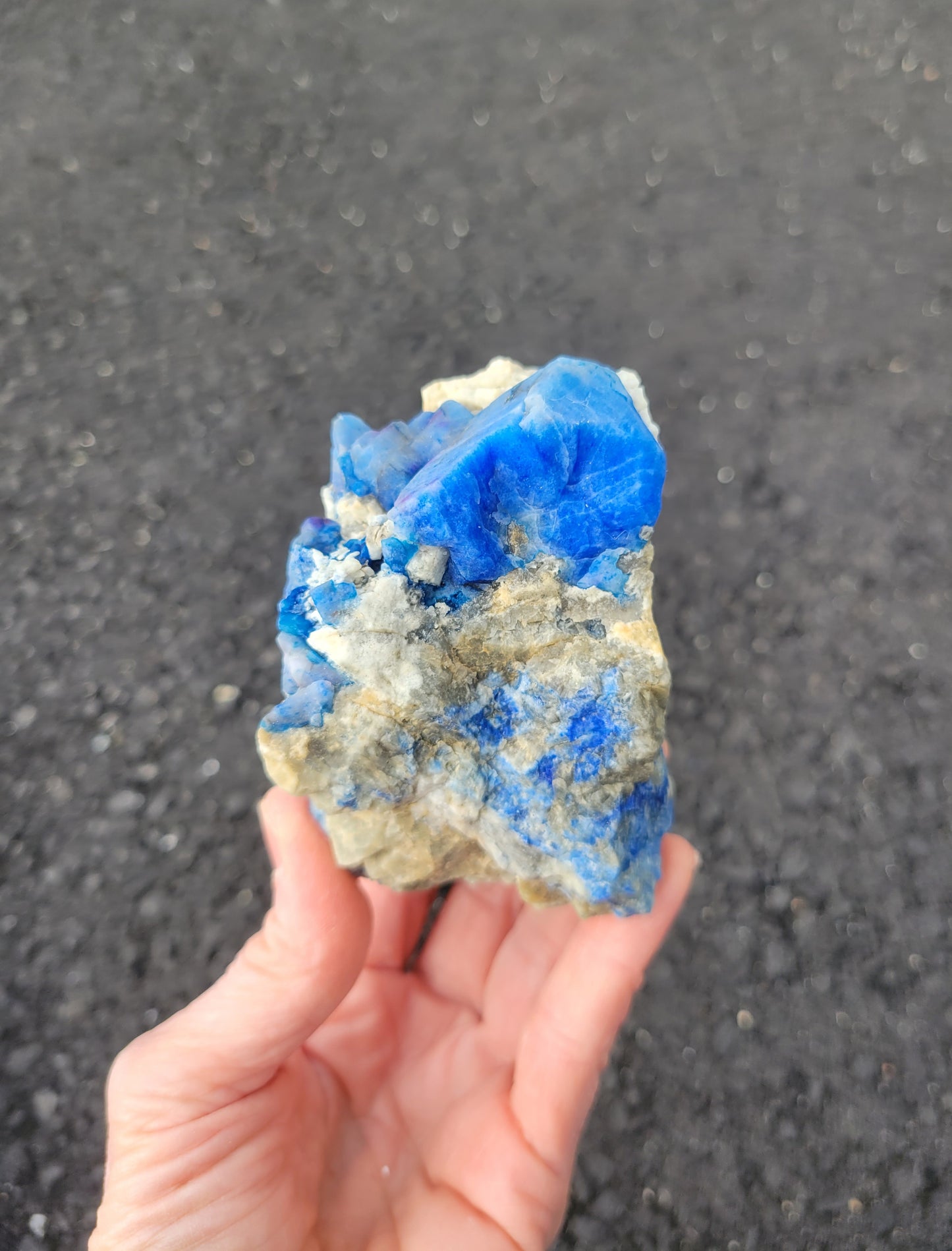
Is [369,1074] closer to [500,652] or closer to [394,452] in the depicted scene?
[500,652]

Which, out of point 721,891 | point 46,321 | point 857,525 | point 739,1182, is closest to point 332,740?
point 721,891

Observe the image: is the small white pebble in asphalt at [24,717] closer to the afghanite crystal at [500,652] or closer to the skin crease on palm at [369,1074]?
the skin crease on palm at [369,1074]

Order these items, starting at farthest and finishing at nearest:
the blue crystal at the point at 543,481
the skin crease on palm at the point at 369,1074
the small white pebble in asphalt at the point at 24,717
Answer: the small white pebble in asphalt at the point at 24,717 → the skin crease on palm at the point at 369,1074 → the blue crystal at the point at 543,481

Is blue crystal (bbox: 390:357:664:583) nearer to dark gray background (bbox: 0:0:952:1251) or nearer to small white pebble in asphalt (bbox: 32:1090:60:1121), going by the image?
dark gray background (bbox: 0:0:952:1251)

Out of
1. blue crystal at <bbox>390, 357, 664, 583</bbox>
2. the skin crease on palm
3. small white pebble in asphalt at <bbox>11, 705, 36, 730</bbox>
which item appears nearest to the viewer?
blue crystal at <bbox>390, 357, 664, 583</bbox>

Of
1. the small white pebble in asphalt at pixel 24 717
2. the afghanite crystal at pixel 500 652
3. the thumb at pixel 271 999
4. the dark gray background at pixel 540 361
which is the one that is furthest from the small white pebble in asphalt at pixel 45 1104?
the afghanite crystal at pixel 500 652

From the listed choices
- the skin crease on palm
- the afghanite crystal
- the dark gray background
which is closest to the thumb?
the skin crease on palm

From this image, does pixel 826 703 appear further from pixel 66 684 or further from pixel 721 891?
pixel 66 684

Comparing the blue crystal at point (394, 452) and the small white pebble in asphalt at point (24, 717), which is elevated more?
the blue crystal at point (394, 452)

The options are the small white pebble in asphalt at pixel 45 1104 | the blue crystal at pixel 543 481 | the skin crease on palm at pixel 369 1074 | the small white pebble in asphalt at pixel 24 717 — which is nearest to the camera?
the blue crystal at pixel 543 481
